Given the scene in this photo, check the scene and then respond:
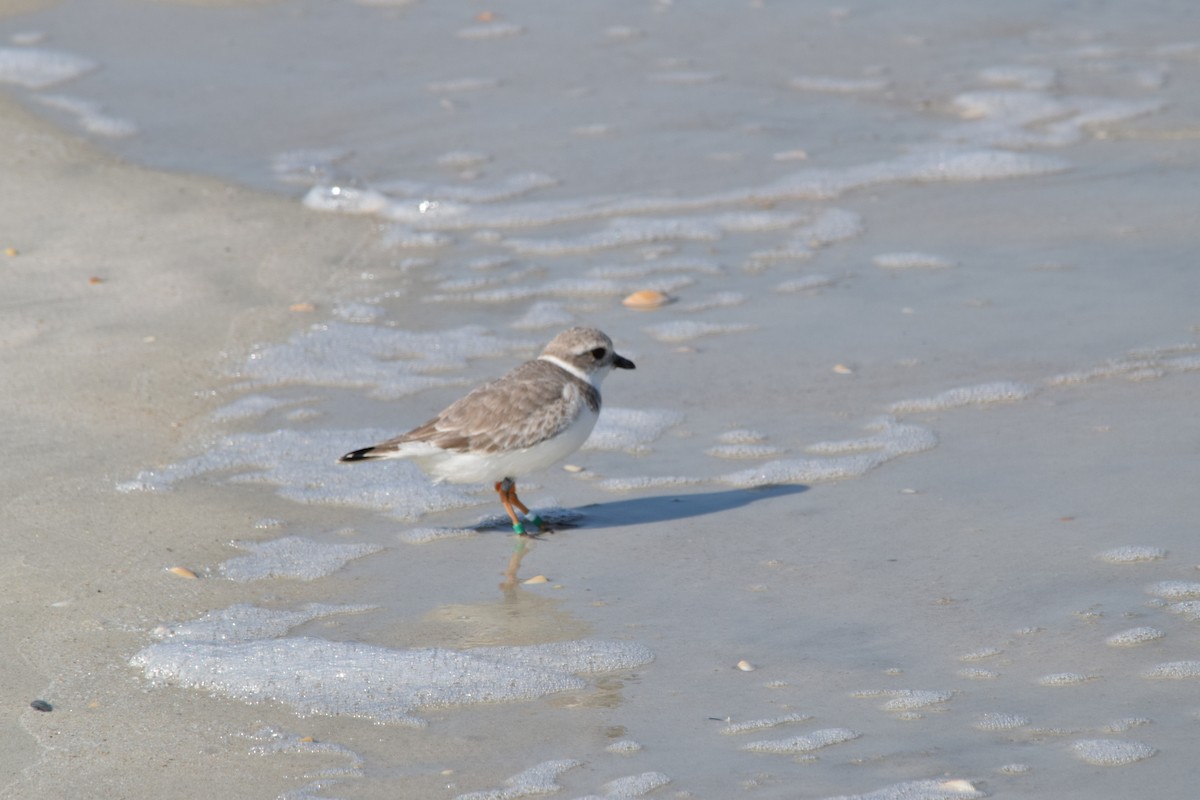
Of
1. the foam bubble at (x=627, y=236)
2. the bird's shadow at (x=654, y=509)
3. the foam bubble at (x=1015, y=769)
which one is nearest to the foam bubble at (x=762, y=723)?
the foam bubble at (x=1015, y=769)

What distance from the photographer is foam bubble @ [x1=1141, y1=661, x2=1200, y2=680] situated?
399cm

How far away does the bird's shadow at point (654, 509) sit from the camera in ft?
17.2

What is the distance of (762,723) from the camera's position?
390cm

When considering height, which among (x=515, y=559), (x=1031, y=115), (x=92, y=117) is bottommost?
(x=515, y=559)

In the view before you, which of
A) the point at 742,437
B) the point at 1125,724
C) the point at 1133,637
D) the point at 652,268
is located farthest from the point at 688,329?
the point at 1125,724

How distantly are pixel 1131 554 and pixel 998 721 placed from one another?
1107mm

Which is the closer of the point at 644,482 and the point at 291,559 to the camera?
the point at 291,559

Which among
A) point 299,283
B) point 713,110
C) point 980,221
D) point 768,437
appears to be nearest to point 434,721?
point 768,437

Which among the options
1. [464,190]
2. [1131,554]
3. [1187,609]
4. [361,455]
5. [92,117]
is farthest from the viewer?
[92,117]

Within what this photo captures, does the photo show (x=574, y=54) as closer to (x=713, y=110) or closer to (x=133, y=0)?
(x=713, y=110)

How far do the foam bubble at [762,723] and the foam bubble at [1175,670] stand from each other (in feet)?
2.98

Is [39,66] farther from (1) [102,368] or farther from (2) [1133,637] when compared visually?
(2) [1133,637]

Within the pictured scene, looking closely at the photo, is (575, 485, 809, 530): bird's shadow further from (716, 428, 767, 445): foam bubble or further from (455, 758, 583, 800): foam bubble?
(455, 758, 583, 800): foam bubble

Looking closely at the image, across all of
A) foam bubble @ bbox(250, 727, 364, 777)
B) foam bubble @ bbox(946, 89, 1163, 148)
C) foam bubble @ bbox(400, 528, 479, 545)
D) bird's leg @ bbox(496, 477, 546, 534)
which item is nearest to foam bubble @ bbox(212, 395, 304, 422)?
foam bubble @ bbox(400, 528, 479, 545)
